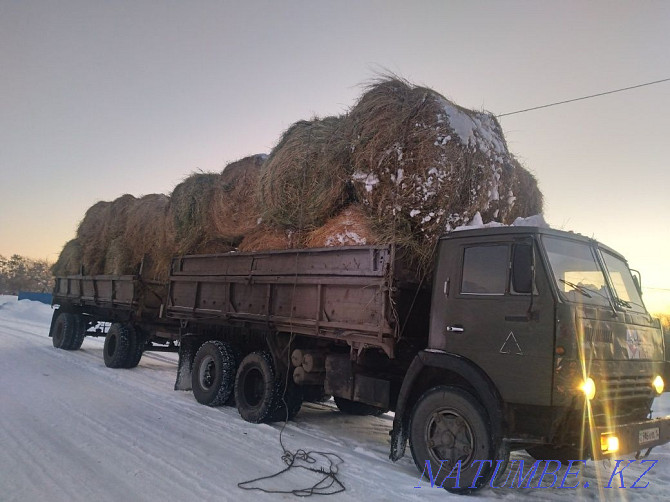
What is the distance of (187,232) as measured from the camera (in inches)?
365

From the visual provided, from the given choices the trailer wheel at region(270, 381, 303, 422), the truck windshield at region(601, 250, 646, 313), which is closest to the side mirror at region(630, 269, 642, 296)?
the truck windshield at region(601, 250, 646, 313)

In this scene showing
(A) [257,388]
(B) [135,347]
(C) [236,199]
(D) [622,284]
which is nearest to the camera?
(D) [622,284]

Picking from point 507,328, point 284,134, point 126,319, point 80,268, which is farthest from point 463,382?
point 80,268

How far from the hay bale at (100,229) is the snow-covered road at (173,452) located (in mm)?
A: 5160

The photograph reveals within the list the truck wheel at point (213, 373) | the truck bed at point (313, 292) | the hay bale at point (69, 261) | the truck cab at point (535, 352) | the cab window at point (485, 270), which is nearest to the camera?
the truck cab at point (535, 352)

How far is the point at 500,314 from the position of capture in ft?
13.4

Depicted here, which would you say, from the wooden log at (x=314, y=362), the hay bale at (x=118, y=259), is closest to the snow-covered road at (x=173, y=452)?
the wooden log at (x=314, y=362)

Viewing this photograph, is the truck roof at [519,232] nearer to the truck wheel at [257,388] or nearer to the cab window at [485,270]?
the cab window at [485,270]

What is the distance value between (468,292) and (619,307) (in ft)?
4.25

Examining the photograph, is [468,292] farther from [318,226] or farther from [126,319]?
[126,319]

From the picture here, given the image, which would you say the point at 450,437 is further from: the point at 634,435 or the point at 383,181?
the point at 383,181

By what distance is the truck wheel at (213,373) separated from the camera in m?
7.19

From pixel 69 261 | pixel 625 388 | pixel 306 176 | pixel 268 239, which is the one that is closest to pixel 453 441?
pixel 625 388

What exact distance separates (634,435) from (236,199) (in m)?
6.71
